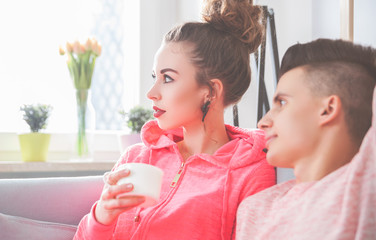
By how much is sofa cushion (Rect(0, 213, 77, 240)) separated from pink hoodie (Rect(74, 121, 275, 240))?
15cm

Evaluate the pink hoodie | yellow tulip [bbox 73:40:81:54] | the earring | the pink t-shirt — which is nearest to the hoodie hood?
the pink hoodie

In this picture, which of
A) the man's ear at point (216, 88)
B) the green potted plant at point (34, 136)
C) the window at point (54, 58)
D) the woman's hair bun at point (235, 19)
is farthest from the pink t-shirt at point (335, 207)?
the window at point (54, 58)

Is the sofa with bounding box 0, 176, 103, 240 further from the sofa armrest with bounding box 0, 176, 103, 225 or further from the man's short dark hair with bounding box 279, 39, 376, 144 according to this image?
the man's short dark hair with bounding box 279, 39, 376, 144

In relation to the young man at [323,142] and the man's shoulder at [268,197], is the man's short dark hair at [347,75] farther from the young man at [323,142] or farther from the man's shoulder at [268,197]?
the man's shoulder at [268,197]

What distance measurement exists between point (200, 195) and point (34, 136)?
1.24m

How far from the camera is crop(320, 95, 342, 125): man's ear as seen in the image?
2.72 ft

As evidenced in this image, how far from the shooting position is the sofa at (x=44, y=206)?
134cm

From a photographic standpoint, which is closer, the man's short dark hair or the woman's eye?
the man's short dark hair

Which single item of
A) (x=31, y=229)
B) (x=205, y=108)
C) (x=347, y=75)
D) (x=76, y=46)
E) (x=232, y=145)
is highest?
(x=76, y=46)

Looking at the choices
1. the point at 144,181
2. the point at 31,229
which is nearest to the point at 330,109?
the point at 144,181

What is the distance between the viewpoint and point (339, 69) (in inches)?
34.0

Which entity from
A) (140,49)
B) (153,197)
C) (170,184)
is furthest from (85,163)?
(153,197)

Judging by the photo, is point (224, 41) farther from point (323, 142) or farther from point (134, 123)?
point (134, 123)

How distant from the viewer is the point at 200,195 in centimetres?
119
